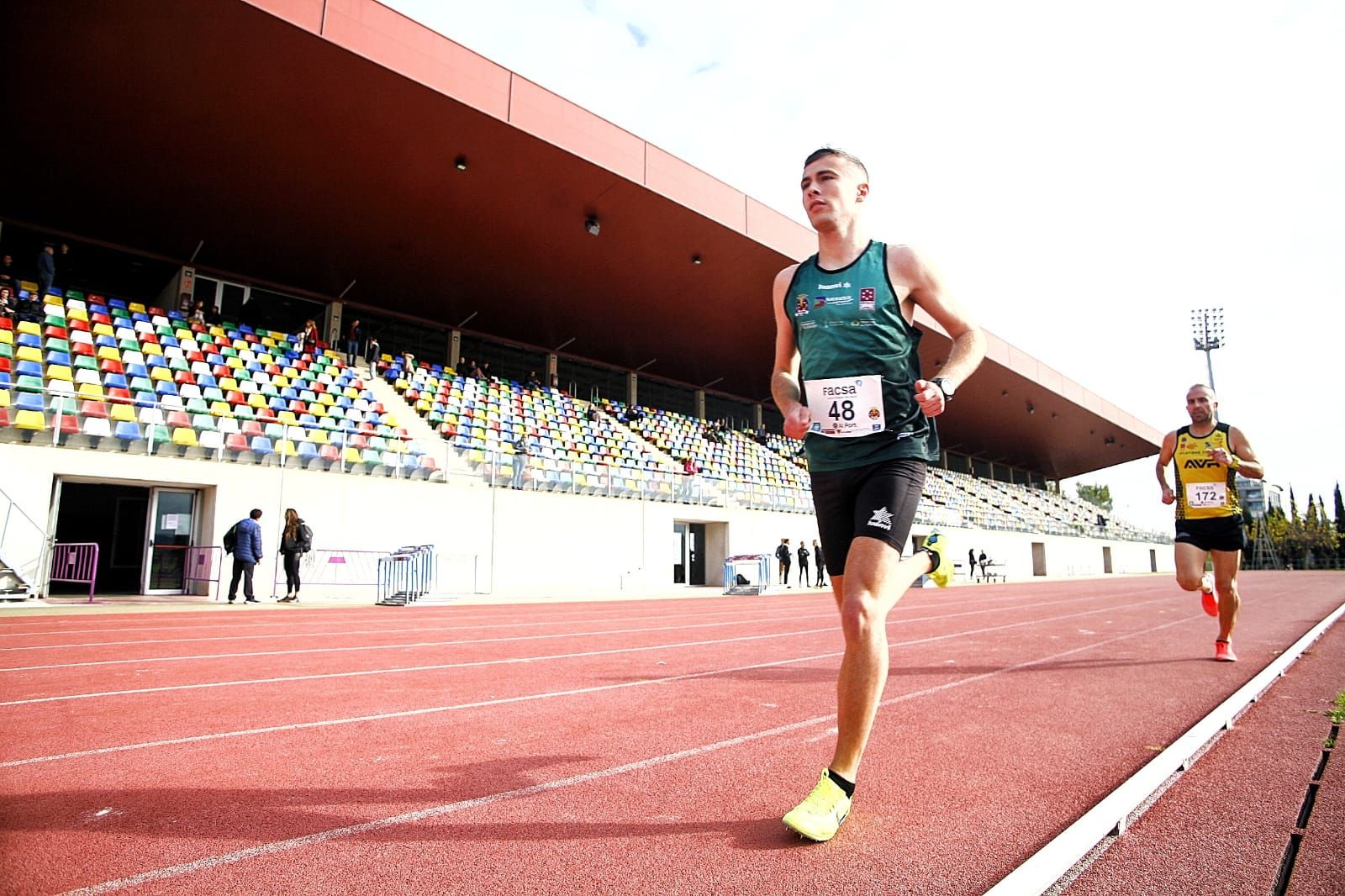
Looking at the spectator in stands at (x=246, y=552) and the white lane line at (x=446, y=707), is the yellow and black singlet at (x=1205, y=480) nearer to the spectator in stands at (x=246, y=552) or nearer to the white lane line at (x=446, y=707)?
the white lane line at (x=446, y=707)

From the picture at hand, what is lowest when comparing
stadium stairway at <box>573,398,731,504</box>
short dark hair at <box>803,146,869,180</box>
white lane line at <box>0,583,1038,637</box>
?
white lane line at <box>0,583,1038,637</box>

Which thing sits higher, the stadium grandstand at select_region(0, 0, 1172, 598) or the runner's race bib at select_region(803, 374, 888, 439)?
the stadium grandstand at select_region(0, 0, 1172, 598)

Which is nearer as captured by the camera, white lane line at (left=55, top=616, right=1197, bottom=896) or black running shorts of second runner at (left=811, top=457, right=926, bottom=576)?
white lane line at (left=55, top=616, right=1197, bottom=896)

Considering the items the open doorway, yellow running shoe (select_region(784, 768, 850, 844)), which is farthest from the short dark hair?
the open doorway

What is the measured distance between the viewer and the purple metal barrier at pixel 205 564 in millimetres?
13172

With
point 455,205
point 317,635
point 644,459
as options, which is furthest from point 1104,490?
point 317,635

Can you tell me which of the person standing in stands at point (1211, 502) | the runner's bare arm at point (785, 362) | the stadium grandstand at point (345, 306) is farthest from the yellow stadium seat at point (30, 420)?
the person standing in stands at point (1211, 502)

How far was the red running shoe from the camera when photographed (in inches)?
230

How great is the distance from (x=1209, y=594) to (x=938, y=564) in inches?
173

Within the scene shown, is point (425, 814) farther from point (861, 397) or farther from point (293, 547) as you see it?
point (293, 547)

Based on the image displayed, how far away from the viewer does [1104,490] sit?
115 m

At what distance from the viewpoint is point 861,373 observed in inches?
101

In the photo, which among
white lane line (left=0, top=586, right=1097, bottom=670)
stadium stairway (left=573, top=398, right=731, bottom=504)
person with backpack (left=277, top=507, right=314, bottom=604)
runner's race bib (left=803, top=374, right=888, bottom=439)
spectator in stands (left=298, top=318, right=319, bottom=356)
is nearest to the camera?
runner's race bib (left=803, top=374, right=888, bottom=439)

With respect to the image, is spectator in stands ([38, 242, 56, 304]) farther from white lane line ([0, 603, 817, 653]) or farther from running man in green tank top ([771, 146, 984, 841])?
running man in green tank top ([771, 146, 984, 841])
